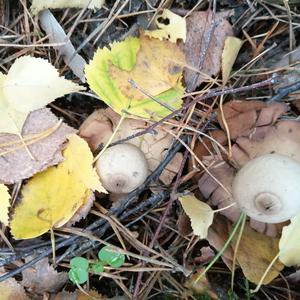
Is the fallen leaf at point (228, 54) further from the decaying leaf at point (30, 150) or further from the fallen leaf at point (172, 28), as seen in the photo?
the decaying leaf at point (30, 150)

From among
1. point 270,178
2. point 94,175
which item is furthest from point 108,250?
point 270,178

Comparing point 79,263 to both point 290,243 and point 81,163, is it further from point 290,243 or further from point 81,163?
point 290,243

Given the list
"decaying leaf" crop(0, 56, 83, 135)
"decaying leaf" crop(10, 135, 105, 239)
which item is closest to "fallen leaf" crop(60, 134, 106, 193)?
"decaying leaf" crop(10, 135, 105, 239)

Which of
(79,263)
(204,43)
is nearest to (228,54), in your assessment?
(204,43)

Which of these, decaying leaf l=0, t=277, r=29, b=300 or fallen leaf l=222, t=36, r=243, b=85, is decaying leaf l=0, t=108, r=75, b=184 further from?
fallen leaf l=222, t=36, r=243, b=85

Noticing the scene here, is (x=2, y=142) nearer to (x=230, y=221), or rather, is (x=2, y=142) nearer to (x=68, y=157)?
(x=68, y=157)

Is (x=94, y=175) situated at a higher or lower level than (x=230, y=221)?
higher

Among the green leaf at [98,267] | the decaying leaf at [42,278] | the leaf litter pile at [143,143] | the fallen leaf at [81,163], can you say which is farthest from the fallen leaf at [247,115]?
the decaying leaf at [42,278]
